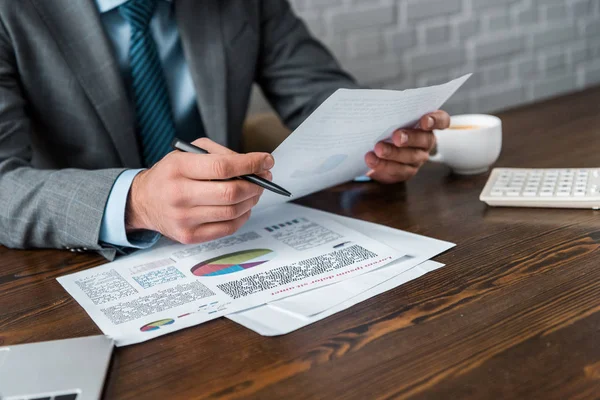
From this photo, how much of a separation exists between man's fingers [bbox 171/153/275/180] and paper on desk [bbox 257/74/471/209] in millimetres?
46

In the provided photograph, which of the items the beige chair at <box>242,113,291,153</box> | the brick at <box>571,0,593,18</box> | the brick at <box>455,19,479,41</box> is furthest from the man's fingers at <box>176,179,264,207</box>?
the brick at <box>571,0,593,18</box>

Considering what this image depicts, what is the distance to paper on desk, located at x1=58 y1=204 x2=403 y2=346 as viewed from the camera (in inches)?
31.9

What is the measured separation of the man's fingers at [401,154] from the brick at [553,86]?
1.67m

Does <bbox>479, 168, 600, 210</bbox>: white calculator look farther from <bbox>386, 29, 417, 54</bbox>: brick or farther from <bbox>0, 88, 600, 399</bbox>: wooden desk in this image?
<bbox>386, 29, 417, 54</bbox>: brick

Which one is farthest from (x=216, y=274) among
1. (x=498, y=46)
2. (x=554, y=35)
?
(x=554, y=35)

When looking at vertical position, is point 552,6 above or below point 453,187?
above

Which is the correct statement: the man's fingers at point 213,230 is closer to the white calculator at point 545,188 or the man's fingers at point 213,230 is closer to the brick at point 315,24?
the white calculator at point 545,188

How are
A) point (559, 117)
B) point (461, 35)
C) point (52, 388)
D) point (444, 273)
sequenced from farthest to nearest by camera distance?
point (461, 35)
point (559, 117)
point (444, 273)
point (52, 388)

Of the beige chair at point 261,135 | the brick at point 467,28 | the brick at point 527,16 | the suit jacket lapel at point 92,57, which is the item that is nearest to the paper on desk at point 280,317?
the suit jacket lapel at point 92,57

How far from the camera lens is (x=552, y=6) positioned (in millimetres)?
2635

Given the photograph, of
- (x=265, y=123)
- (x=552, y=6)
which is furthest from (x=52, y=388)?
(x=552, y=6)

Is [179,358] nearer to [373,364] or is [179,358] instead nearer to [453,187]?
[373,364]

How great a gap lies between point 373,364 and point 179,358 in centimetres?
20

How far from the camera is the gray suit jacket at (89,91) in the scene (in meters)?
1.06
